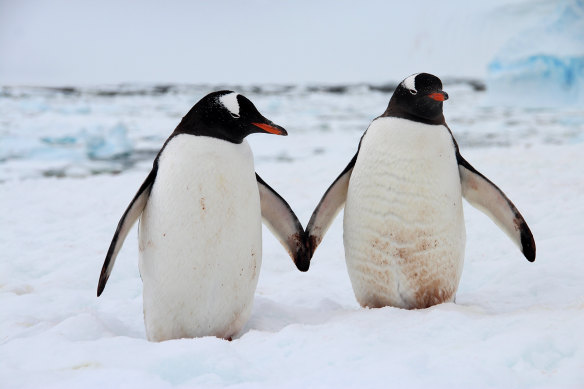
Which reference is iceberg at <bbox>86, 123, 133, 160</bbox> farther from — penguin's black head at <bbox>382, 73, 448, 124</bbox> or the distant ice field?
penguin's black head at <bbox>382, 73, 448, 124</bbox>

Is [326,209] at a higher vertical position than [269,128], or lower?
lower

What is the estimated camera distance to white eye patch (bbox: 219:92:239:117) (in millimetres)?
1852

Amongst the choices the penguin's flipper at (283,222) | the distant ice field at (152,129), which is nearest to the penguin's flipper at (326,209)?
the penguin's flipper at (283,222)

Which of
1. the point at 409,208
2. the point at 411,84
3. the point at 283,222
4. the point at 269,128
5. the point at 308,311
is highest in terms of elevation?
the point at 411,84

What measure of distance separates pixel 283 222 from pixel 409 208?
46 cm

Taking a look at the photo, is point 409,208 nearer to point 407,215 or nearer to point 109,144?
point 407,215

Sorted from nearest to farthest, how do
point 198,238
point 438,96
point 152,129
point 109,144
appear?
1. point 198,238
2. point 438,96
3. point 109,144
4. point 152,129

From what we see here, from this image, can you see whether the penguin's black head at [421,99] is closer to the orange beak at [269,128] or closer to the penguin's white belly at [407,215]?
the penguin's white belly at [407,215]

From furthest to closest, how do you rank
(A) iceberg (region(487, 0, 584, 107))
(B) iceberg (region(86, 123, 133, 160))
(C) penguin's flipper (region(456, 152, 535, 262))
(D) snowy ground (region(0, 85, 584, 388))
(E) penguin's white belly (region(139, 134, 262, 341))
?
(A) iceberg (region(487, 0, 584, 107)) < (B) iceberg (region(86, 123, 133, 160)) < (C) penguin's flipper (region(456, 152, 535, 262)) < (E) penguin's white belly (region(139, 134, 262, 341)) < (D) snowy ground (region(0, 85, 584, 388))

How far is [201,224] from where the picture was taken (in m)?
1.83

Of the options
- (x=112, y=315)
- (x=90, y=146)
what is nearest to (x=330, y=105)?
(x=90, y=146)

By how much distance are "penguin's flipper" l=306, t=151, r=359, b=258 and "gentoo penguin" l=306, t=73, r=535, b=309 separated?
95 mm

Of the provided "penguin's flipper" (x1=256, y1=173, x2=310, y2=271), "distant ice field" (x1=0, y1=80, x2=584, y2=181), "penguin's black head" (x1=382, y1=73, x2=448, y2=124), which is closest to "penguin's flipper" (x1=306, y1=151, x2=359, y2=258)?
"penguin's flipper" (x1=256, y1=173, x2=310, y2=271)

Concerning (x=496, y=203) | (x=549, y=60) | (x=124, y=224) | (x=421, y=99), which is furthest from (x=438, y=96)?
(x=549, y=60)
